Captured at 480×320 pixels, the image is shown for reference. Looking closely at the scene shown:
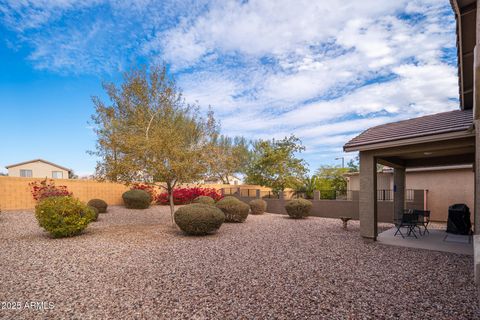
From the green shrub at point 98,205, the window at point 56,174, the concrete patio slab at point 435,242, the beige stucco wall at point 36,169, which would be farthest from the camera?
the window at point 56,174

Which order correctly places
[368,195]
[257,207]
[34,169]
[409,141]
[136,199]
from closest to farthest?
[409,141], [368,195], [257,207], [136,199], [34,169]

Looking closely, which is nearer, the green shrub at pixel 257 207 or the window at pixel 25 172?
the green shrub at pixel 257 207

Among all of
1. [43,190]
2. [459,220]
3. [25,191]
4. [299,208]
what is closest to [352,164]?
[299,208]

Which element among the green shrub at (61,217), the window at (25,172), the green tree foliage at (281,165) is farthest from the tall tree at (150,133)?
the window at (25,172)

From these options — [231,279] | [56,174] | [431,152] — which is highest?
[431,152]

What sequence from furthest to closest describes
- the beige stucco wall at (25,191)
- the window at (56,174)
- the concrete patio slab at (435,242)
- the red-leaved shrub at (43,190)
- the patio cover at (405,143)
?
the window at (56,174)
the red-leaved shrub at (43,190)
the beige stucco wall at (25,191)
the concrete patio slab at (435,242)
the patio cover at (405,143)

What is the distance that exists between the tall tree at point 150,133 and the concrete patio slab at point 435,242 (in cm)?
758

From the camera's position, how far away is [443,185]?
14.0 metres

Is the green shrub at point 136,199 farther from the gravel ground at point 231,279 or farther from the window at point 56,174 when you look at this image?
the window at point 56,174

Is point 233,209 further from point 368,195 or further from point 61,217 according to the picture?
point 61,217

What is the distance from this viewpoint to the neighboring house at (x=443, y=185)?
43.3 ft

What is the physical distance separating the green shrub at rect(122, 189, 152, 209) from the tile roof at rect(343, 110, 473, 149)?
14122 millimetres

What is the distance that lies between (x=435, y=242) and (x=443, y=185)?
7.41 metres

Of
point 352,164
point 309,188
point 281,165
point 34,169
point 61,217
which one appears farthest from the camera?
point 352,164
